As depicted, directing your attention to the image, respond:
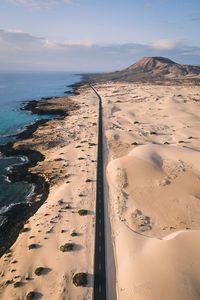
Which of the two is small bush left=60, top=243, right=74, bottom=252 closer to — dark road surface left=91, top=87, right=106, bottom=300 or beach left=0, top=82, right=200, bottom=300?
beach left=0, top=82, right=200, bottom=300

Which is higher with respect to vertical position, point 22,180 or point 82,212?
point 82,212

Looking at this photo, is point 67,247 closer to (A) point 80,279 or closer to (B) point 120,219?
(A) point 80,279

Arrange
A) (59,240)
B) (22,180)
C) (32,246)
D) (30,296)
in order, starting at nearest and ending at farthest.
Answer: (30,296), (32,246), (59,240), (22,180)

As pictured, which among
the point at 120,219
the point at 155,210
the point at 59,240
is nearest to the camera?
the point at 59,240

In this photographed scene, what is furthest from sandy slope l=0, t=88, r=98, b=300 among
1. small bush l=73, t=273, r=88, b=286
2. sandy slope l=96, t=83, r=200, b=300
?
sandy slope l=96, t=83, r=200, b=300

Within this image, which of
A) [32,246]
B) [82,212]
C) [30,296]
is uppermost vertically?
[82,212]

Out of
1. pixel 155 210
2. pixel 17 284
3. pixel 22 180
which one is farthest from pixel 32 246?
pixel 22 180

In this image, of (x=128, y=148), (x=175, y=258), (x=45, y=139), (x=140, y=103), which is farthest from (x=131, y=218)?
(x=140, y=103)
